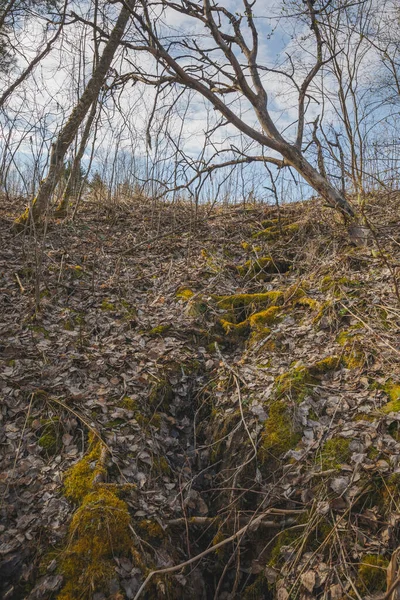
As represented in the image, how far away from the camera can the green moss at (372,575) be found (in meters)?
2.15

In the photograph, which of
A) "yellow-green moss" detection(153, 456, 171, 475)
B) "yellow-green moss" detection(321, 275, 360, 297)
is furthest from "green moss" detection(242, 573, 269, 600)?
"yellow-green moss" detection(321, 275, 360, 297)

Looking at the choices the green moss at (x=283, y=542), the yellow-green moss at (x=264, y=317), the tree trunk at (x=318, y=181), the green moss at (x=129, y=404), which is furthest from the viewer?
the tree trunk at (x=318, y=181)

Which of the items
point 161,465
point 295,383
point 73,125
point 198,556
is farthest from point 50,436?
point 73,125

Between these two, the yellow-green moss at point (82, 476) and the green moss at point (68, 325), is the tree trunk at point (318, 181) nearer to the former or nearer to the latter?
the green moss at point (68, 325)

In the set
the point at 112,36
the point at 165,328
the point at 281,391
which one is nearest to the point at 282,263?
the point at 165,328

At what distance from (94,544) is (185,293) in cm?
343

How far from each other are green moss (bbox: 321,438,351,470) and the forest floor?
11 mm

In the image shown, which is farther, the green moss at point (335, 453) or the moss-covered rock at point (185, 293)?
the moss-covered rock at point (185, 293)

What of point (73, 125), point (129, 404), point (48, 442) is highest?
point (73, 125)

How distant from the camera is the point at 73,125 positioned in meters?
6.74

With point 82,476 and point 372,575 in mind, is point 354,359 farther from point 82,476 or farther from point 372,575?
point 82,476

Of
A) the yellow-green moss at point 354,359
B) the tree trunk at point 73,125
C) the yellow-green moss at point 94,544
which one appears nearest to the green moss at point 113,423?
the yellow-green moss at point 94,544

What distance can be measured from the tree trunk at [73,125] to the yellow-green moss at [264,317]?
3876 mm

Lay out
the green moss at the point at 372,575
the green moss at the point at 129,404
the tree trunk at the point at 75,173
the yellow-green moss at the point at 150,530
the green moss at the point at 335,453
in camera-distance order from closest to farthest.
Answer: the green moss at the point at 372,575
the yellow-green moss at the point at 150,530
the green moss at the point at 335,453
the green moss at the point at 129,404
the tree trunk at the point at 75,173
